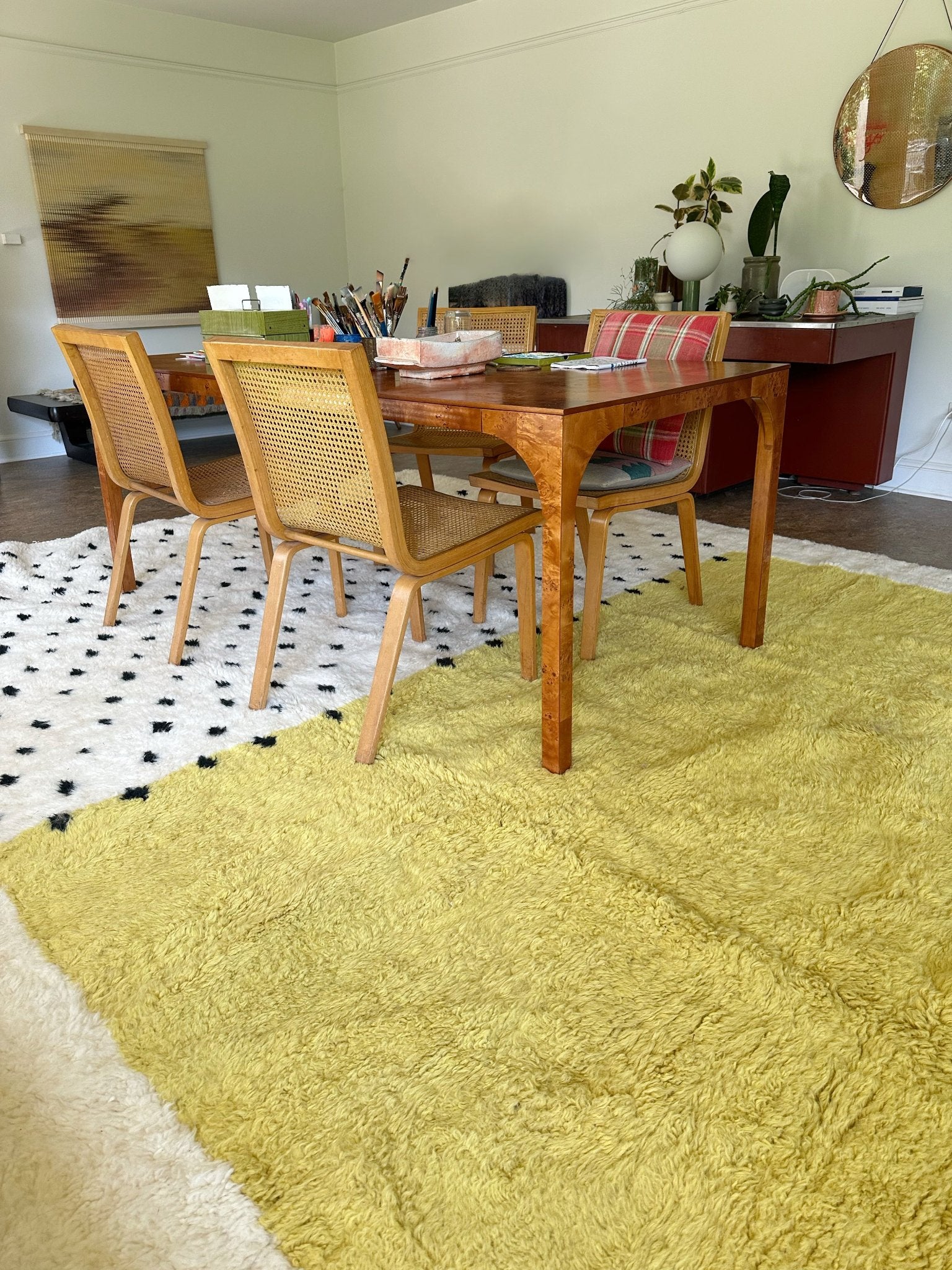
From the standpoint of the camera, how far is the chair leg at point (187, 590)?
2.23 metres

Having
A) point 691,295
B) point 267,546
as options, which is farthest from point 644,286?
point 267,546

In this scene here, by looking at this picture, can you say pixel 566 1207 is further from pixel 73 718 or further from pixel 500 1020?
pixel 73 718

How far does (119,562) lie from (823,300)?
8.97ft

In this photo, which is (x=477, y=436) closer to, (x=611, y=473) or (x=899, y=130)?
(x=611, y=473)

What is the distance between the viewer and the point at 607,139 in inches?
191

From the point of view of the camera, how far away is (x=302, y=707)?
2049mm

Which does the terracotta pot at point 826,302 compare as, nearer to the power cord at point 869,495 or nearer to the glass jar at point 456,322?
the power cord at point 869,495

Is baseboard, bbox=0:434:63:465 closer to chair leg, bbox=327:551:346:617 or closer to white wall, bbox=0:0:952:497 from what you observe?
white wall, bbox=0:0:952:497

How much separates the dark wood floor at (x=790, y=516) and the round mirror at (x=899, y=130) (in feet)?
4.20

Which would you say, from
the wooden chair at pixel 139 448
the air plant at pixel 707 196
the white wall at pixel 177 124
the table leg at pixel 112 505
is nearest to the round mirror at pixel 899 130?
the air plant at pixel 707 196

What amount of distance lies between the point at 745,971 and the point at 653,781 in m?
0.50

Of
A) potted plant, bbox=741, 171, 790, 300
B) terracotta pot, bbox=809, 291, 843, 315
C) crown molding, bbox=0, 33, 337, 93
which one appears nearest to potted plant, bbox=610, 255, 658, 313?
potted plant, bbox=741, 171, 790, 300

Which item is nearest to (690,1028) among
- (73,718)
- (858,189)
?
(73,718)

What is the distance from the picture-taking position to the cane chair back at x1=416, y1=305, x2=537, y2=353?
3049 millimetres
